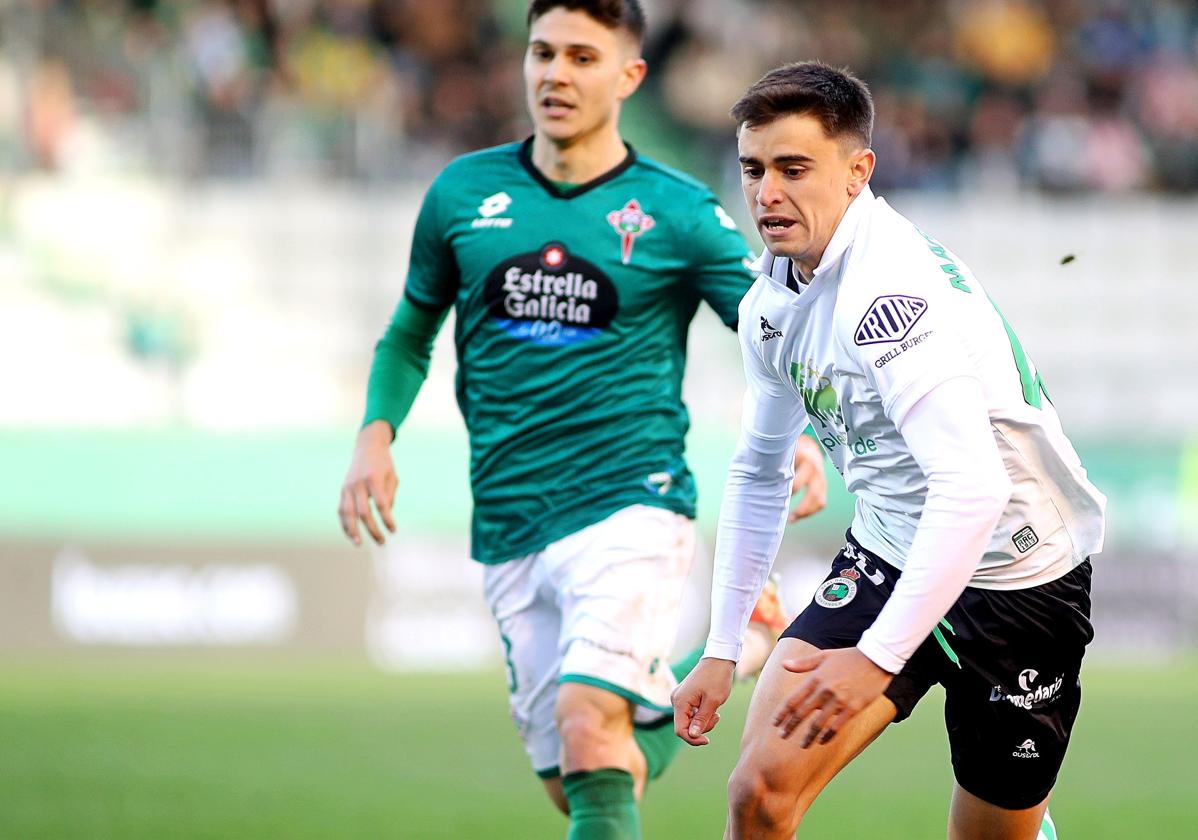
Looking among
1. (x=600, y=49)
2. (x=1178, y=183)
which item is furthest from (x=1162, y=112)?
(x=600, y=49)

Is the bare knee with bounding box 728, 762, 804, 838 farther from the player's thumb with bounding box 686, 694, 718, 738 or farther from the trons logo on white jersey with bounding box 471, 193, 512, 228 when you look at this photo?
the trons logo on white jersey with bounding box 471, 193, 512, 228

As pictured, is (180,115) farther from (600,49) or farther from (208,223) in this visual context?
(600,49)

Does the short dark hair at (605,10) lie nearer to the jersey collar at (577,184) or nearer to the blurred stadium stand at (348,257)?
the jersey collar at (577,184)

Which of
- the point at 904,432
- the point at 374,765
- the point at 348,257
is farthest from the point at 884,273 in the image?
the point at 348,257

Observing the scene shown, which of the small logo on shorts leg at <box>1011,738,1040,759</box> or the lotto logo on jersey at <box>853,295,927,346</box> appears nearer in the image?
the lotto logo on jersey at <box>853,295,927,346</box>

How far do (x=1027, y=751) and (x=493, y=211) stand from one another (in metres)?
2.56

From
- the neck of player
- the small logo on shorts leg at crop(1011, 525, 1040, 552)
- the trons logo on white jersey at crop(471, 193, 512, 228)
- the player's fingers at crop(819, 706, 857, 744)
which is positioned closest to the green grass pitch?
the trons logo on white jersey at crop(471, 193, 512, 228)

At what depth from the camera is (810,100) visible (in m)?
4.54

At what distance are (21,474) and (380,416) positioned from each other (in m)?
9.53

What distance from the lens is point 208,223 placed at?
1731cm

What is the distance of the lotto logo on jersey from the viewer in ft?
14.5

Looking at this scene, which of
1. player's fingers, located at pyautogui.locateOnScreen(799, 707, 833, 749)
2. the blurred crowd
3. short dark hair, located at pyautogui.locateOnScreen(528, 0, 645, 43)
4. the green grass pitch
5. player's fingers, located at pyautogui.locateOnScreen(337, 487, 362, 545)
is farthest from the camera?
the blurred crowd

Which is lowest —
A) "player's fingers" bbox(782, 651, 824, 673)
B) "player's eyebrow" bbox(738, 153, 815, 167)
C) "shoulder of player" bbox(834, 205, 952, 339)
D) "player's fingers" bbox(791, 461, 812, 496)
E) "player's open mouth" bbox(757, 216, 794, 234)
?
"player's fingers" bbox(791, 461, 812, 496)

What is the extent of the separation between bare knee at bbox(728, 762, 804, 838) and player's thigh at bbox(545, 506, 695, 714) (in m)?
1.28
